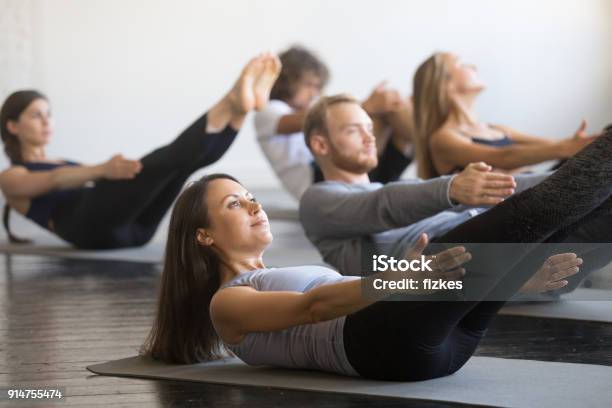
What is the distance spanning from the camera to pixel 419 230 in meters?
2.94

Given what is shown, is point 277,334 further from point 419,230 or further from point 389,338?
point 419,230

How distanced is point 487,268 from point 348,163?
1.18 metres

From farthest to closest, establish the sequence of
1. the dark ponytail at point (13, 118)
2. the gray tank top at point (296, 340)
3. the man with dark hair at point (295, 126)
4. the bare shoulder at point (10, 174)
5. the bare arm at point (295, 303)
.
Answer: the man with dark hair at point (295, 126) < the dark ponytail at point (13, 118) < the bare shoulder at point (10, 174) < the gray tank top at point (296, 340) < the bare arm at point (295, 303)

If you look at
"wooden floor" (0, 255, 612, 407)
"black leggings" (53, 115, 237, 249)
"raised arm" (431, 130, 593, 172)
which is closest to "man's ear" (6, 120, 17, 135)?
"black leggings" (53, 115, 237, 249)

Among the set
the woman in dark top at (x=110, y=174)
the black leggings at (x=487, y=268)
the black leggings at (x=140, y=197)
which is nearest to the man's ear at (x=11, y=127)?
the woman in dark top at (x=110, y=174)

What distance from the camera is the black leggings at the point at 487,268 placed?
5.74 feet

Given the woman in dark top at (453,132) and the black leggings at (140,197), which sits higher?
the woman in dark top at (453,132)

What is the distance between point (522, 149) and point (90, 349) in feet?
6.13

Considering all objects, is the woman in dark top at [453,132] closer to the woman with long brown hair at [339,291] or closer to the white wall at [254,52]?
the woman with long brown hair at [339,291]

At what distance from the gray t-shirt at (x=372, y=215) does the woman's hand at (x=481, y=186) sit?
0.31 feet

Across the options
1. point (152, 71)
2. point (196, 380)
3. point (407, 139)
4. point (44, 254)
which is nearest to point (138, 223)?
point (44, 254)

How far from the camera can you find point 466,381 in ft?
6.62

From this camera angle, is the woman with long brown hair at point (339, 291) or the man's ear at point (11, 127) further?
the man's ear at point (11, 127)

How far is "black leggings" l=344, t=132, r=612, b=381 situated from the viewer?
1.75 m
